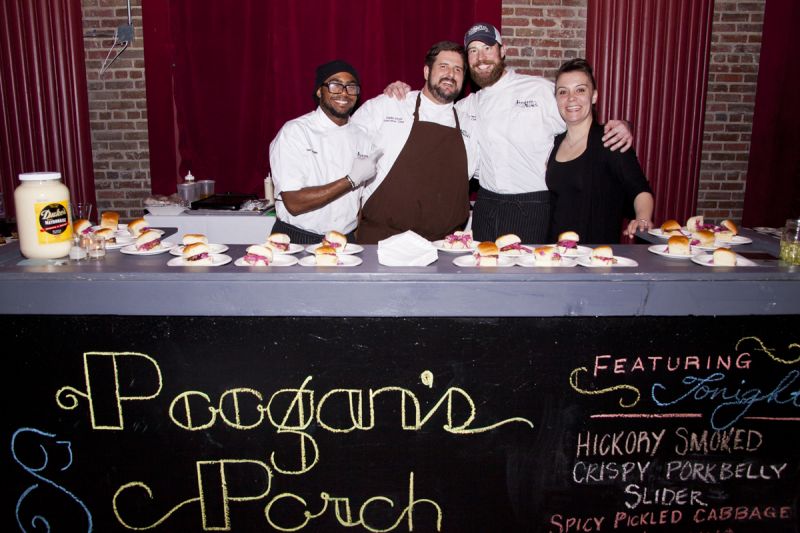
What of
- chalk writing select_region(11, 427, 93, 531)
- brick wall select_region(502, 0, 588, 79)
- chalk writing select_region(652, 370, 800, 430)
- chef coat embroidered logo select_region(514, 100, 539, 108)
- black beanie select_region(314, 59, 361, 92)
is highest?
brick wall select_region(502, 0, 588, 79)

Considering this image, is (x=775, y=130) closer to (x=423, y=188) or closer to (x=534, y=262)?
(x=423, y=188)

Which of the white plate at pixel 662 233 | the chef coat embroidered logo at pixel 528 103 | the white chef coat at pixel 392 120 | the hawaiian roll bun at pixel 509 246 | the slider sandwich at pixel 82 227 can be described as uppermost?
the chef coat embroidered logo at pixel 528 103

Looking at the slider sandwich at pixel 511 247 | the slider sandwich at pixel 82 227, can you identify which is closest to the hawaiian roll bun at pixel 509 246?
the slider sandwich at pixel 511 247

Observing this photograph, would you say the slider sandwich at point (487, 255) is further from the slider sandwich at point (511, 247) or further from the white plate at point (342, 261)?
the white plate at point (342, 261)

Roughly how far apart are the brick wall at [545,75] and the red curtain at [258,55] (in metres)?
0.20

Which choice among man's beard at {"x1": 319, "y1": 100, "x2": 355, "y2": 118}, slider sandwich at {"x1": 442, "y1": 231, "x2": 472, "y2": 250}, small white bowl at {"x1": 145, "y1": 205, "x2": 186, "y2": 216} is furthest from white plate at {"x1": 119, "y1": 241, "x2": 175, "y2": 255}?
small white bowl at {"x1": 145, "y1": 205, "x2": 186, "y2": 216}

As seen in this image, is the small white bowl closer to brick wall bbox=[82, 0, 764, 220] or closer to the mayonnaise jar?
brick wall bbox=[82, 0, 764, 220]

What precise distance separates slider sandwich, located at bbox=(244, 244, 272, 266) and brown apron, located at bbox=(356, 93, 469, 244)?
1400 mm

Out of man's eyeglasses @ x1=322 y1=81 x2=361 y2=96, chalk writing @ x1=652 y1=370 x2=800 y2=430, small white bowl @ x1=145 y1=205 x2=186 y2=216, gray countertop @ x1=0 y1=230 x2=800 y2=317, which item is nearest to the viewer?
gray countertop @ x1=0 y1=230 x2=800 y2=317

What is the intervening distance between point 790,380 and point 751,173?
344 centimetres

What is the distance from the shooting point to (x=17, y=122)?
4410 millimetres

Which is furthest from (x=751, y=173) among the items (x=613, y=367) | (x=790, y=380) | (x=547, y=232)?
(x=613, y=367)

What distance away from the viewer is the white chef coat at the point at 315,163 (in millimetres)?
2947

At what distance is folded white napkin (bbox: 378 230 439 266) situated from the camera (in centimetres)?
199
